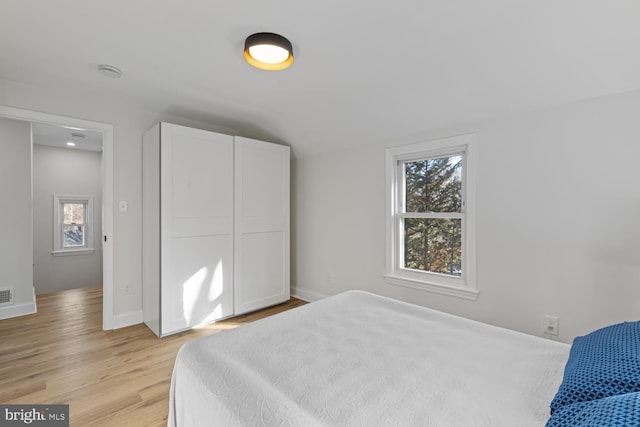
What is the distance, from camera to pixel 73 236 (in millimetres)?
5289

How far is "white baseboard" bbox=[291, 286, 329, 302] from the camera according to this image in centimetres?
391

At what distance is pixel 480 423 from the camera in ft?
2.77

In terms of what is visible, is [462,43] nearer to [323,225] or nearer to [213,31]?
[213,31]

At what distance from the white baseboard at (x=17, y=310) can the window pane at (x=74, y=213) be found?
219 centimetres

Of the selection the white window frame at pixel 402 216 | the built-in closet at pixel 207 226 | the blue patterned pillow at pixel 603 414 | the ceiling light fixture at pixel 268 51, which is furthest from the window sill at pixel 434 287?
the ceiling light fixture at pixel 268 51

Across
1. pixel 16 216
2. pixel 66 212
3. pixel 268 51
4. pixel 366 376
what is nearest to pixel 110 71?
pixel 268 51

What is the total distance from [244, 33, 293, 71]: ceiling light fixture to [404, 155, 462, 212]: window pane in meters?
1.71

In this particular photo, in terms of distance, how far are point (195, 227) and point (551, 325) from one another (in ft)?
10.6

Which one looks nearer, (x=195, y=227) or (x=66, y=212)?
(x=195, y=227)

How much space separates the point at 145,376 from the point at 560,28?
355cm

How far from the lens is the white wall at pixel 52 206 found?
4.86m

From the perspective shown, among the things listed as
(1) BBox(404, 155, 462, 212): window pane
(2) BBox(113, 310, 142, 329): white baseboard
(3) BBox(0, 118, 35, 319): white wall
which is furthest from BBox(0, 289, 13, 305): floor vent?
(1) BBox(404, 155, 462, 212): window pane

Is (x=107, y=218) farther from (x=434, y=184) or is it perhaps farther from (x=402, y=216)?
(x=434, y=184)

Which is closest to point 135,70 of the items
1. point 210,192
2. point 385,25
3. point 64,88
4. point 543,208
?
point 64,88
